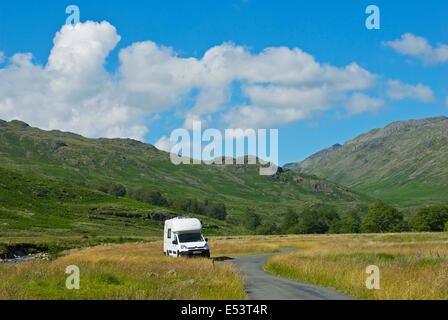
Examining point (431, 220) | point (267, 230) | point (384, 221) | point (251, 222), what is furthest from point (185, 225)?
point (251, 222)

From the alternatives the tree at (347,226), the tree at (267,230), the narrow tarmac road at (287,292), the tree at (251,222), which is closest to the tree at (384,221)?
the tree at (347,226)

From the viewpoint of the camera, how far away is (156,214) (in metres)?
169

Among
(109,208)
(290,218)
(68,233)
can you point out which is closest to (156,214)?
(109,208)

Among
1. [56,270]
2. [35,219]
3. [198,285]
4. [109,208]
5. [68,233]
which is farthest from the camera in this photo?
[109,208]

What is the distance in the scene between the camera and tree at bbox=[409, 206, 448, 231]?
394ft

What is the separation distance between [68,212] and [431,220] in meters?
116

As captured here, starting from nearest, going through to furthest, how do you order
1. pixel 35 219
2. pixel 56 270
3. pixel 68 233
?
pixel 56 270, pixel 68 233, pixel 35 219

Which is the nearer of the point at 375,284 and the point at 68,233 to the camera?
the point at 375,284

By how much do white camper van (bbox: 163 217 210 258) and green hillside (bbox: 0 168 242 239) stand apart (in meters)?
69.5

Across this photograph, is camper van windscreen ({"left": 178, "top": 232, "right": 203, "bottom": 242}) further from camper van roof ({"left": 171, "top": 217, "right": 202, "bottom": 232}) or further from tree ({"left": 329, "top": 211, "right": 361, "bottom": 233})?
tree ({"left": 329, "top": 211, "right": 361, "bottom": 233})

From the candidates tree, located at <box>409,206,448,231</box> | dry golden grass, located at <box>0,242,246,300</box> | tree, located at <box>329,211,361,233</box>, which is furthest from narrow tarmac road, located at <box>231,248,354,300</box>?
tree, located at <box>329,211,361,233</box>
